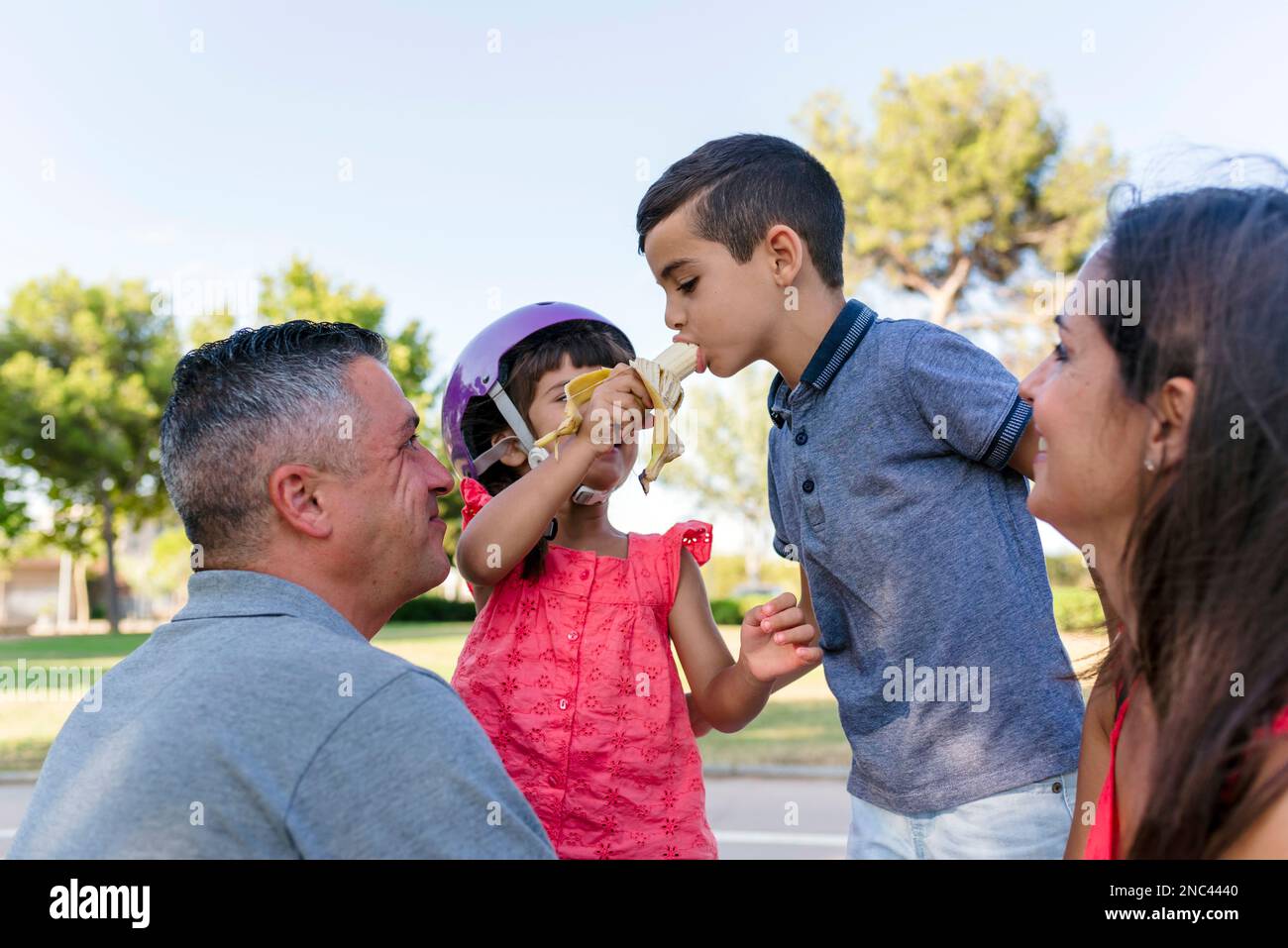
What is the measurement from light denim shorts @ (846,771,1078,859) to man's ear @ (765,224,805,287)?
1.44m

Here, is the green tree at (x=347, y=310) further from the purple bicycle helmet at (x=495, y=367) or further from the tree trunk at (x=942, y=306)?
the purple bicycle helmet at (x=495, y=367)

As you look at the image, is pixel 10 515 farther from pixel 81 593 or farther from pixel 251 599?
pixel 251 599

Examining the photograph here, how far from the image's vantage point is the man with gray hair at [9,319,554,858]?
156 centimetres

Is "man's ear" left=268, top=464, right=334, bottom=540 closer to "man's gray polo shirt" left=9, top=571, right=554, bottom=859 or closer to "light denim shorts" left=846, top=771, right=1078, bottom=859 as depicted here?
"man's gray polo shirt" left=9, top=571, right=554, bottom=859

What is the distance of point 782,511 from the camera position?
317 centimetres

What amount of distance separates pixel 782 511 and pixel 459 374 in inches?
40.1

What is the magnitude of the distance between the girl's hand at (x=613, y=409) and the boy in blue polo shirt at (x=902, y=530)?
306 millimetres

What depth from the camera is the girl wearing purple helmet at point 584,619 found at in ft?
9.11

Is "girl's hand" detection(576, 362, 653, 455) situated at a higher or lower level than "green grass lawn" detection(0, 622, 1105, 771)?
higher

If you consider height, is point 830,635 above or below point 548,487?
below

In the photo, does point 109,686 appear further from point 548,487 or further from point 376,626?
point 548,487

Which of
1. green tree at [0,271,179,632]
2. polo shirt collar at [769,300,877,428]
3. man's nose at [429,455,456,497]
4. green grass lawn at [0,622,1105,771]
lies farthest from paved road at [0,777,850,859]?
green tree at [0,271,179,632]

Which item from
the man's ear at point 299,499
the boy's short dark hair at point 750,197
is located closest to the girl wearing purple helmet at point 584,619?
the boy's short dark hair at point 750,197
